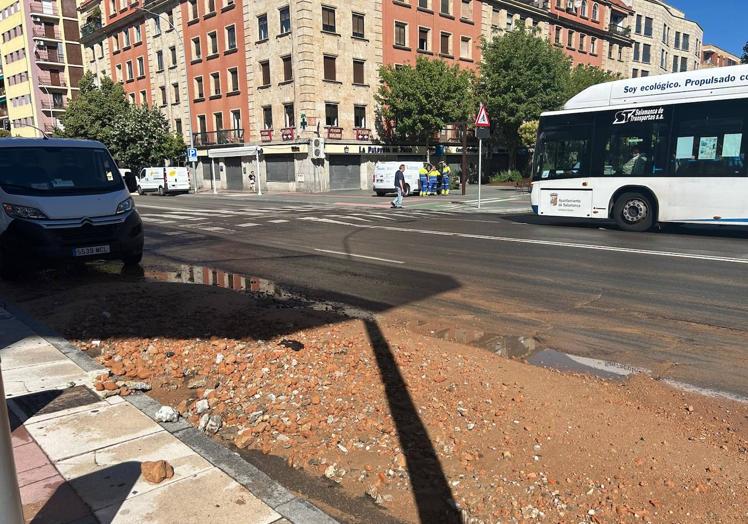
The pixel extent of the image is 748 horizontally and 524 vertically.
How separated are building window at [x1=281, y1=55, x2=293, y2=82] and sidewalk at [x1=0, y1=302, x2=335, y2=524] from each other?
36.1 metres

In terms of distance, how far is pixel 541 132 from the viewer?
15.0m

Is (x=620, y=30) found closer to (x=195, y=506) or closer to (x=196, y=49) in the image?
(x=196, y=49)

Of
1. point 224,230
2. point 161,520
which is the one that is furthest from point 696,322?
point 224,230

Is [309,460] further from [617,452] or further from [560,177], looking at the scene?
[560,177]

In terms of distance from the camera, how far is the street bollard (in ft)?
5.95

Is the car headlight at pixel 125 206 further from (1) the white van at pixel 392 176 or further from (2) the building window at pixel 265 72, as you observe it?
(2) the building window at pixel 265 72

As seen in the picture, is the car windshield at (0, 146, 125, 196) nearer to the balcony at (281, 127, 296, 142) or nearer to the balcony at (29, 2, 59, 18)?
the balcony at (281, 127, 296, 142)

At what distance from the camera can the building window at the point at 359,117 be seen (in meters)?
39.7

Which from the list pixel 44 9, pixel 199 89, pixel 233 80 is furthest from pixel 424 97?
pixel 44 9

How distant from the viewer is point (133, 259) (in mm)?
9531

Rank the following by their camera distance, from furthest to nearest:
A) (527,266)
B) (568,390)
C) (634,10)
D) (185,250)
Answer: (634,10), (185,250), (527,266), (568,390)

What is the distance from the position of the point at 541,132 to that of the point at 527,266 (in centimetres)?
684

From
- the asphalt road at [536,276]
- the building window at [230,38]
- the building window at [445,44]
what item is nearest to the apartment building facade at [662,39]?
the building window at [445,44]

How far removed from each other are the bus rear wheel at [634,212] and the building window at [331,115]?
27.3m
